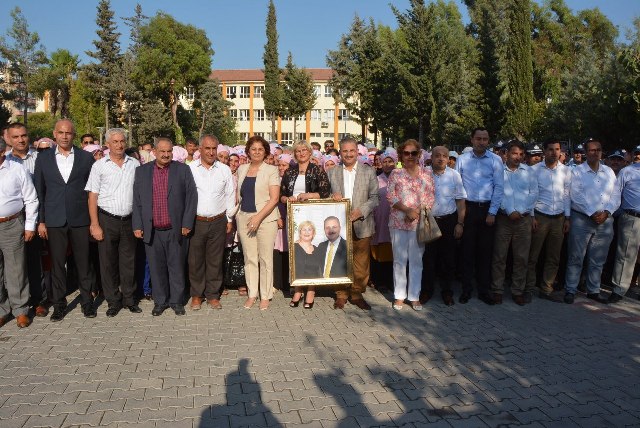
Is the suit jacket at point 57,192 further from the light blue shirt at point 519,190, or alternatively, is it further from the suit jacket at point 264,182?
the light blue shirt at point 519,190

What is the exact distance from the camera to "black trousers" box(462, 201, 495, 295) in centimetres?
720

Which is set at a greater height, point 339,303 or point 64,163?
point 64,163

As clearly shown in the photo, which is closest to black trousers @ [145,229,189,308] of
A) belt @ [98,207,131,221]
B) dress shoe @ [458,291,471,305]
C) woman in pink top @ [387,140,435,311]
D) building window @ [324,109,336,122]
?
belt @ [98,207,131,221]

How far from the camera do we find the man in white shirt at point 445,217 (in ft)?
23.2

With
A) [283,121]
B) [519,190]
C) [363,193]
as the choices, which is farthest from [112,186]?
[283,121]

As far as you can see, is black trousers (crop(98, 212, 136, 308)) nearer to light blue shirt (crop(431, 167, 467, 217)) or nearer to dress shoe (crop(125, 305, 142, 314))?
dress shoe (crop(125, 305, 142, 314))

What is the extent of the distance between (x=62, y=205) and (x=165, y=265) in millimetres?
1436

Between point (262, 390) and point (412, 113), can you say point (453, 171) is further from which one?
point (412, 113)

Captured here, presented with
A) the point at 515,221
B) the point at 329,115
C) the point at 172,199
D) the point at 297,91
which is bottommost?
the point at 515,221

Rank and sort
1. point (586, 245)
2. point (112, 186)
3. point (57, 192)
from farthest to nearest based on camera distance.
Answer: point (586, 245)
point (112, 186)
point (57, 192)

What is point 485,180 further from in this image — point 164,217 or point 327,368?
point 164,217

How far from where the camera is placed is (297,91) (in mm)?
43938

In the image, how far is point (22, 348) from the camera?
17.9ft

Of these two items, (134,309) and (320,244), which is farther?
(320,244)
